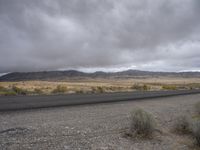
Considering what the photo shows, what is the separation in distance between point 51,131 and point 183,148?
5.34m

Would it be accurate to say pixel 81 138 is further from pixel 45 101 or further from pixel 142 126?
pixel 45 101

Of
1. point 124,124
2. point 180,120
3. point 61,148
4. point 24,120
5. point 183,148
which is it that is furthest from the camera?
point 24,120

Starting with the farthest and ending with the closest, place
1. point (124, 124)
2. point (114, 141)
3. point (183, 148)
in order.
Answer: point (124, 124)
point (114, 141)
point (183, 148)

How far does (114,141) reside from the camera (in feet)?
24.9

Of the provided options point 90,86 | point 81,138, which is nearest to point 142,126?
point 81,138

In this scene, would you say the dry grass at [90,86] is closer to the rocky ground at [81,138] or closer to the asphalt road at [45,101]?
the asphalt road at [45,101]

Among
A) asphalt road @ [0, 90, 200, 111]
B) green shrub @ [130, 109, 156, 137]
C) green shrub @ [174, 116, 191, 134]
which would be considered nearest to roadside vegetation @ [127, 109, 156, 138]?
green shrub @ [130, 109, 156, 137]

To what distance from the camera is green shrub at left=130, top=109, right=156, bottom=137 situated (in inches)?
329

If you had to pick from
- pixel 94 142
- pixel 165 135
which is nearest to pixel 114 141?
pixel 94 142

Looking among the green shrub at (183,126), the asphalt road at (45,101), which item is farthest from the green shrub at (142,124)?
the asphalt road at (45,101)

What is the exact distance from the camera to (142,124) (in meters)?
8.42

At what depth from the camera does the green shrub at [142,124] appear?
8.34m

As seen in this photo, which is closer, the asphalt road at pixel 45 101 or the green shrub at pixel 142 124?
the green shrub at pixel 142 124

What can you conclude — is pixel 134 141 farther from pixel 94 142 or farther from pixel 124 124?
pixel 124 124
